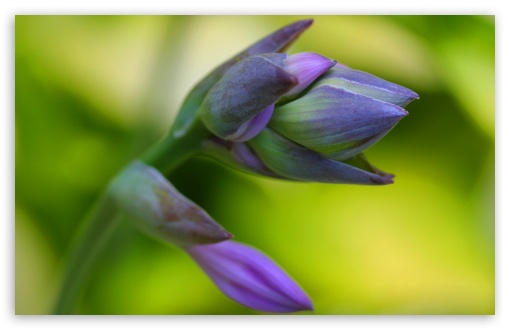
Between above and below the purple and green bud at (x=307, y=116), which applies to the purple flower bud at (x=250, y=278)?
below

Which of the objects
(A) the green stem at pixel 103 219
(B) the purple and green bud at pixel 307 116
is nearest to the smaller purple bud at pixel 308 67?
(B) the purple and green bud at pixel 307 116

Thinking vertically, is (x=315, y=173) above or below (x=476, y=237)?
above

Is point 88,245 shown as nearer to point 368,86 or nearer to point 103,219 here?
point 103,219

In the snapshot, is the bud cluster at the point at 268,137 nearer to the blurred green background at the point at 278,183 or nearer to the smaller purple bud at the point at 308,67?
the smaller purple bud at the point at 308,67

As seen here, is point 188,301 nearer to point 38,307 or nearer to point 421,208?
point 38,307

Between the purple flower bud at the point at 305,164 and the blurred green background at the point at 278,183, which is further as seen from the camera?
the blurred green background at the point at 278,183

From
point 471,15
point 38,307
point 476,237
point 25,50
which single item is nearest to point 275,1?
point 471,15
